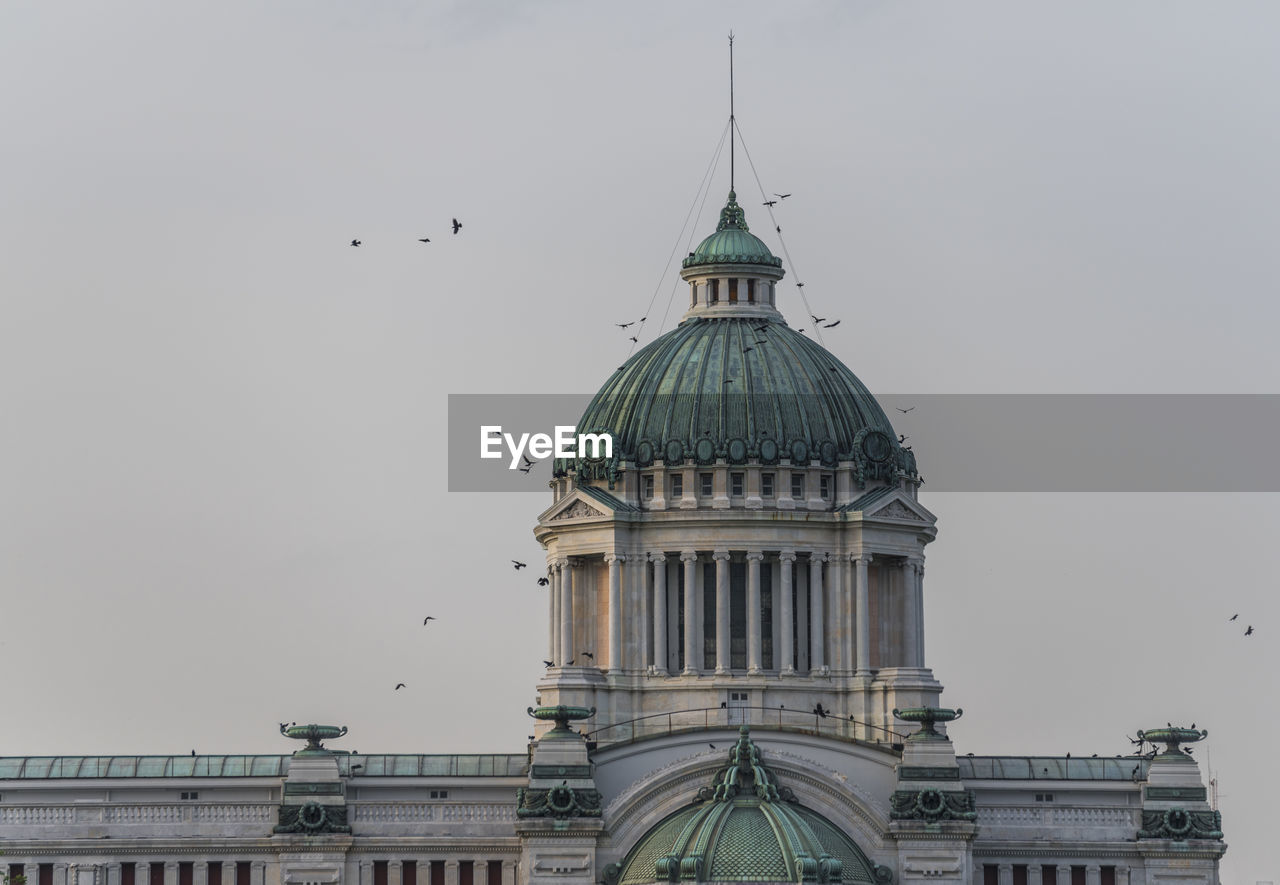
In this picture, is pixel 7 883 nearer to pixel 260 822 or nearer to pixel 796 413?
pixel 260 822

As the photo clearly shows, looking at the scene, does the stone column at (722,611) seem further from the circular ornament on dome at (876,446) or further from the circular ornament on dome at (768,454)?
the circular ornament on dome at (876,446)

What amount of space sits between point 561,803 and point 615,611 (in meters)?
10.4

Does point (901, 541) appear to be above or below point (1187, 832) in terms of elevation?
above

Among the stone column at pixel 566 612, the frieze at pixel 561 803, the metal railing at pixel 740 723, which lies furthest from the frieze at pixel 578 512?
the frieze at pixel 561 803

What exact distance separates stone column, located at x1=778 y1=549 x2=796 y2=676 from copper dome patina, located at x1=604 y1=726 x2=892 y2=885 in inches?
253

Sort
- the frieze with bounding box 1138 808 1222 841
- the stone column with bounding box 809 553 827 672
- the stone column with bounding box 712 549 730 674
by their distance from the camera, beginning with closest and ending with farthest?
the frieze with bounding box 1138 808 1222 841
the stone column with bounding box 712 549 730 674
the stone column with bounding box 809 553 827 672

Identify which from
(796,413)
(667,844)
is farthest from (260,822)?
(796,413)

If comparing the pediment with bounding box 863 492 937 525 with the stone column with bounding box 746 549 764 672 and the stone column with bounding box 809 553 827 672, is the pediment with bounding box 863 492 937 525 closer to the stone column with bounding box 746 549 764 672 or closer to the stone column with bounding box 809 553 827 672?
the stone column with bounding box 809 553 827 672

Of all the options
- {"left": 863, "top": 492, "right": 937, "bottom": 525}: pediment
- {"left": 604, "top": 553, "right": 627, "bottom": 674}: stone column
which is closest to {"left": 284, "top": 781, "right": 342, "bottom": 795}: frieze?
{"left": 604, "top": 553, "right": 627, "bottom": 674}: stone column

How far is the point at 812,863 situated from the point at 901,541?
18187 millimetres

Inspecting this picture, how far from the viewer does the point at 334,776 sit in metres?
133

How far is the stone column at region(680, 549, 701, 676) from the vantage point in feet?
455

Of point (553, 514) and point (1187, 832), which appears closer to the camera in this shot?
point (1187, 832)

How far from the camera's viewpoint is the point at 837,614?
457 ft
